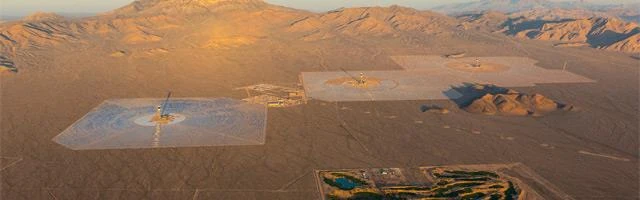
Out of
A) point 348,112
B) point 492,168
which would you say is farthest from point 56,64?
point 492,168

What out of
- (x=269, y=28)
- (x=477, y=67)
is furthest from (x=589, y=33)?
(x=269, y=28)

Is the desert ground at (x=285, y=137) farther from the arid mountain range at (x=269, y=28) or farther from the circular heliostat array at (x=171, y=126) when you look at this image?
the arid mountain range at (x=269, y=28)

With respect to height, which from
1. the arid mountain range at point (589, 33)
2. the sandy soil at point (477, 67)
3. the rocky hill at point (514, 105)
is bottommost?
the arid mountain range at point (589, 33)

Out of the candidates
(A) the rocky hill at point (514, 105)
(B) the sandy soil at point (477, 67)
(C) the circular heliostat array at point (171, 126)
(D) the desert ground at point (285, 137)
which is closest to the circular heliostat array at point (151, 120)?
(C) the circular heliostat array at point (171, 126)

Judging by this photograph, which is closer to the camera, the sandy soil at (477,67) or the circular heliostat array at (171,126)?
the circular heliostat array at (171,126)

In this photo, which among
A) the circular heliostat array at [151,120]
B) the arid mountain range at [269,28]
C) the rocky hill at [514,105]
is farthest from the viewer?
the arid mountain range at [269,28]

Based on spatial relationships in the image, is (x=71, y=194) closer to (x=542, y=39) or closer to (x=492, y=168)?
(x=492, y=168)
